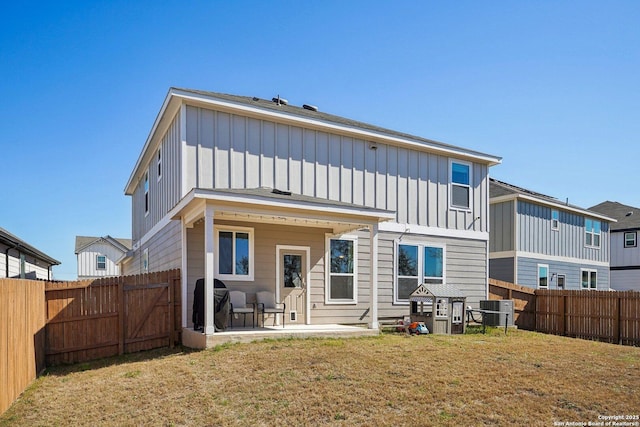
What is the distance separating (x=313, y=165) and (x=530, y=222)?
12610 millimetres

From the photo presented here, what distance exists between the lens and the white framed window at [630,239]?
1138 inches

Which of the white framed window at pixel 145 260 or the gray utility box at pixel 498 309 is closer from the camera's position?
the gray utility box at pixel 498 309

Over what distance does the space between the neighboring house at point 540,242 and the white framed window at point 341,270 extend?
1007 cm

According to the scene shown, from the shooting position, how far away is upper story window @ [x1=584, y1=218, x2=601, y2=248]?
2461 centimetres

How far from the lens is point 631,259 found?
29.0m

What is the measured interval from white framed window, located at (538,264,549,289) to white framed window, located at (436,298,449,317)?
11003 mm

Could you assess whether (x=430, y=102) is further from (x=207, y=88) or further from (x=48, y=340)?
(x=48, y=340)

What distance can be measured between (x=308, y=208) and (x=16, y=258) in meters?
14.3

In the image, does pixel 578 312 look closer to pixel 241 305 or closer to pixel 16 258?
pixel 241 305

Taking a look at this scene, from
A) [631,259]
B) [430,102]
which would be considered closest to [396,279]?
[430,102]

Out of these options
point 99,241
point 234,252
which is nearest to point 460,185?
point 234,252

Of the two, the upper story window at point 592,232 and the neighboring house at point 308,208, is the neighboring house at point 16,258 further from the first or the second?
the upper story window at point 592,232

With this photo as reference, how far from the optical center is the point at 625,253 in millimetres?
29359

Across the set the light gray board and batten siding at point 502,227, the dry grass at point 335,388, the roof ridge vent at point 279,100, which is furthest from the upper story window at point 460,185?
the dry grass at point 335,388
